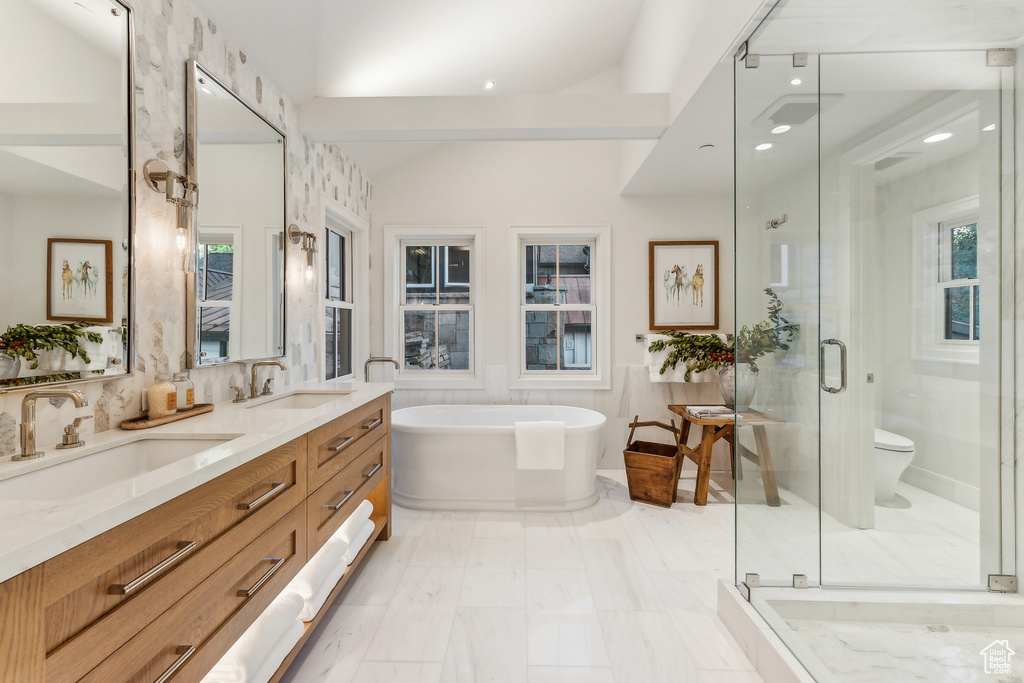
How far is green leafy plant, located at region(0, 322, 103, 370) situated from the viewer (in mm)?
1217

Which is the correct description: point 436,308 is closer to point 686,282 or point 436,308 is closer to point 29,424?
point 686,282

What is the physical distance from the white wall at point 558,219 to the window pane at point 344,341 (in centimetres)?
38

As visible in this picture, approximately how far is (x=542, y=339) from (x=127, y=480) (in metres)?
3.44

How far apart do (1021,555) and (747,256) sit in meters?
1.14

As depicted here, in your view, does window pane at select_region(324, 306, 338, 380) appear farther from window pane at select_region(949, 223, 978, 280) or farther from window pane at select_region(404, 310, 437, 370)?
window pane at select_region(949, 223, 978, 280)

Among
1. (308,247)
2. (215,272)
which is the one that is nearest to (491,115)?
(308,247)

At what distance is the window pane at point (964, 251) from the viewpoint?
1291 mm

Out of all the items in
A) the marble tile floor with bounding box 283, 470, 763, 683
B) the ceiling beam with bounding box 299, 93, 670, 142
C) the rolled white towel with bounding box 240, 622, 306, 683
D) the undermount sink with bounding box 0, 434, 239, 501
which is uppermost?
the ceiling beam with bounding box 299, 93, 670, 142

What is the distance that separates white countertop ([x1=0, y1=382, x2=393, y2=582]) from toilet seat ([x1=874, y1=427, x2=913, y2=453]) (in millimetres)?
1662

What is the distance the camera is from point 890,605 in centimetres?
143

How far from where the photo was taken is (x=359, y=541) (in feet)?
7.10

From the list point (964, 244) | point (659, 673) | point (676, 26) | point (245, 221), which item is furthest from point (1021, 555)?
point (245, 221)

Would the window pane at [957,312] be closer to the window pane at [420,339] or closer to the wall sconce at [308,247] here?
the wall sconce at [308,247]

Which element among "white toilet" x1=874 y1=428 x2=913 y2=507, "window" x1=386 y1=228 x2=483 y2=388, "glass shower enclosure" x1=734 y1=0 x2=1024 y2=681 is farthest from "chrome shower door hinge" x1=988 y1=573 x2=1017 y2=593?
"window" x1=386 y1=228 x2=483 y2=388
